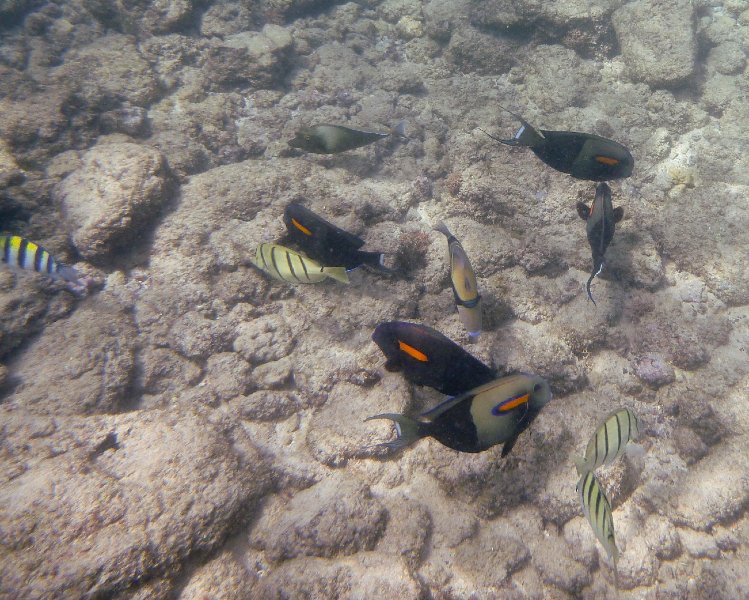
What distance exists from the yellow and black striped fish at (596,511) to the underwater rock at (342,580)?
1376 mm

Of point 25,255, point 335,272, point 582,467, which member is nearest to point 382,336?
point 335,272

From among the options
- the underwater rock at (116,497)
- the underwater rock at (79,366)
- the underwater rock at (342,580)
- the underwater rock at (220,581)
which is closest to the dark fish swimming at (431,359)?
the underwater rock at (342,580)

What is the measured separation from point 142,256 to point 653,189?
23.5 ft

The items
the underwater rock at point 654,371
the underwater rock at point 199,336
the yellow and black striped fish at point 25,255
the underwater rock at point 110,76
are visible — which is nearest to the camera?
the yellow and black striped fish at point 25,255

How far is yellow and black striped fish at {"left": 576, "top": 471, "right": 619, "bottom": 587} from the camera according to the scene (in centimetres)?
247

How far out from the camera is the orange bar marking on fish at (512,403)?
2080 mm

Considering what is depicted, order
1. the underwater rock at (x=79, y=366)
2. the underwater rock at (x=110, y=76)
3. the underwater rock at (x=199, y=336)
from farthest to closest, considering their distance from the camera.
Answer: the underwater rock at (x=110, y=76), the underwater rock at (x=199, y=336), the underwater rock at (x=79, y=366)

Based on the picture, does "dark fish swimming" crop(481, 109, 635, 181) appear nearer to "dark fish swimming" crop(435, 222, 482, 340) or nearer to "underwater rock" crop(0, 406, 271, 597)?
"dark fish swimming" crop(435, 222, 482, 340)

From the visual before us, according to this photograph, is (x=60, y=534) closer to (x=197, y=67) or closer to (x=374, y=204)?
(x=374, y=204)

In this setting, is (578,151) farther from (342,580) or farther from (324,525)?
(342,580)

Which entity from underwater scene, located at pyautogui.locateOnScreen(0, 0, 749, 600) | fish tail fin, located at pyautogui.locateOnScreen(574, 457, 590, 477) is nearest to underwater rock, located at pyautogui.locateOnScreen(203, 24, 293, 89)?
underwater scene, located at pyautogui.locateOnScreen(0, 0, 749, 600)

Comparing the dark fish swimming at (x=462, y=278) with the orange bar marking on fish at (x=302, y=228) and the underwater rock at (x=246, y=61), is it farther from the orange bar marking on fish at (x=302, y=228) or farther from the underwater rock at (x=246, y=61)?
the underwater rock at (x=246, y=61)

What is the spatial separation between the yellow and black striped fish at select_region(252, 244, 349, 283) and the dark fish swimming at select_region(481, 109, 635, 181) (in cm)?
157

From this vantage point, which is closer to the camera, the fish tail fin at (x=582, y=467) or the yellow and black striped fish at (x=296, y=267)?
the fish tail fin at (x=582, y=467)
